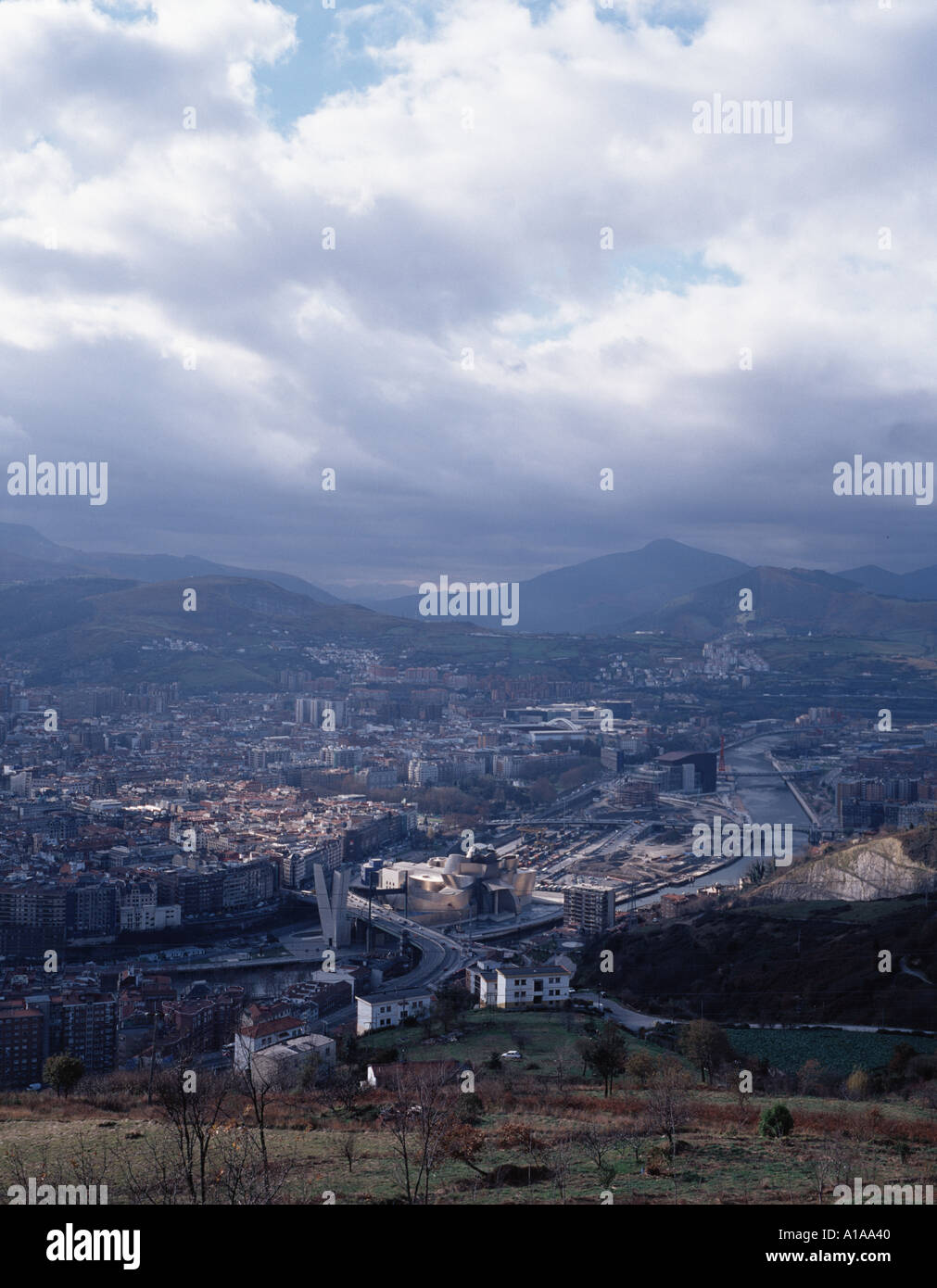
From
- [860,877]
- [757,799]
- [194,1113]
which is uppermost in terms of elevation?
[194,1113]

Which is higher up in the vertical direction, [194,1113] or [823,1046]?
[194,1113]

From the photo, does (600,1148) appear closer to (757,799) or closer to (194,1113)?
(194,1113)

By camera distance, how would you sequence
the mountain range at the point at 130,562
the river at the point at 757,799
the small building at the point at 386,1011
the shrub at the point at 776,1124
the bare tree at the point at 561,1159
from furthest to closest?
the mountain range at the point at 130,562 < the river at the point at 757,799 < the small building at the point at 386,1011 < the shrub at the point at 776,1124 < the bare tree at the point at 561,1159

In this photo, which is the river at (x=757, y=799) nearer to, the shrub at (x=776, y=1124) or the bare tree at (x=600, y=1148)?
the shrub at (x=776, y=1124)

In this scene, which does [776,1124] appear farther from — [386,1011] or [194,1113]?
[386,1011]

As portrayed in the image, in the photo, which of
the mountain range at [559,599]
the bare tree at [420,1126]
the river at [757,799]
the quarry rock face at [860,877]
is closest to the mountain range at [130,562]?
the mountain range at [559,599]

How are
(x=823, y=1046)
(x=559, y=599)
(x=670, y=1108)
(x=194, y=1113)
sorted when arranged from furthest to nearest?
(x=559, y=599) → (x=823, y=1046) → (x=670, y=1108) → (x=194, y=1113)

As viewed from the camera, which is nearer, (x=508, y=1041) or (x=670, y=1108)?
(x=670, y=1108)

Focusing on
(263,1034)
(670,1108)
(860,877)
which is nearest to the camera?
(670,1108)

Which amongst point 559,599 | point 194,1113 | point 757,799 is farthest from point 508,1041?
point 559,599
